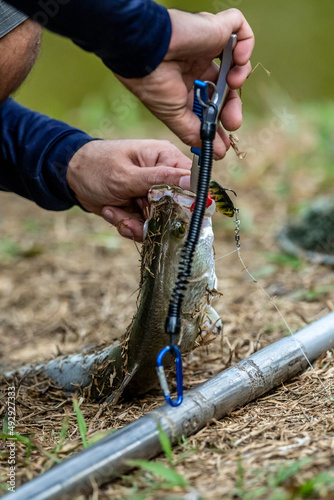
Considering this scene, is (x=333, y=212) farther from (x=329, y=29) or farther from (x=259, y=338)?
(x=329, y=29)

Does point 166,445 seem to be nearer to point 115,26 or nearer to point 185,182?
point 185,182

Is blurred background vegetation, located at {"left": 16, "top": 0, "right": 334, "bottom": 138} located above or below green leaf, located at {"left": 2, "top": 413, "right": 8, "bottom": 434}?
below

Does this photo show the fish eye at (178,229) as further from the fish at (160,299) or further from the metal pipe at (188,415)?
the metal pipe at (188,415)

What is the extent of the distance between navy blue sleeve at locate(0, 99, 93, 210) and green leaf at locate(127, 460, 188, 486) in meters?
1.06

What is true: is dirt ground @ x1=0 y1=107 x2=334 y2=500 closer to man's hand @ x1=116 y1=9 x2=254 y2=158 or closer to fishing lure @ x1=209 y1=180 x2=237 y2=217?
fishing lure @ x1=209 y1=180 x2=237 y2=217

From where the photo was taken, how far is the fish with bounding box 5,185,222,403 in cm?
148

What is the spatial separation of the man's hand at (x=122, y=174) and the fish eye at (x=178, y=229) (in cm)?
17

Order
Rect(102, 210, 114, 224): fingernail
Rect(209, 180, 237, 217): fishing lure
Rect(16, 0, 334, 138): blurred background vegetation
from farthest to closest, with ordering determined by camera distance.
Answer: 1. Rect(16, 0, 334, 138): blurred background vegetation
2. Rect(102, 210, 114, 224): fingernail
3. Rect(209, 180, 237, 217): fishing lure

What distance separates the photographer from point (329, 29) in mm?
8312

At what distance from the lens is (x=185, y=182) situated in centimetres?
152

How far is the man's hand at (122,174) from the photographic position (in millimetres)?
1680

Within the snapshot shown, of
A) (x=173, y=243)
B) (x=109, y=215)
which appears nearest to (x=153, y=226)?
(x=173, y=243)

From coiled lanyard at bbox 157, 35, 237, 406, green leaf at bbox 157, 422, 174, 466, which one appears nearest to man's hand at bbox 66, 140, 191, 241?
coiled lanyard at bbox 157, 35, 237, 406

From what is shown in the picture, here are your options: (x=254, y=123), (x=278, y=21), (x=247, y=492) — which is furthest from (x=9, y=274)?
(x=278, y=21)
